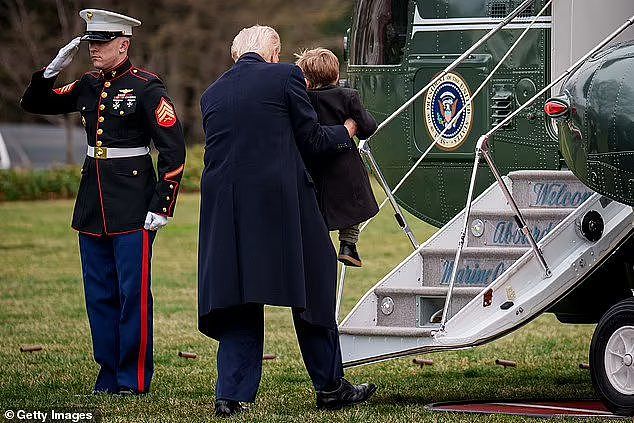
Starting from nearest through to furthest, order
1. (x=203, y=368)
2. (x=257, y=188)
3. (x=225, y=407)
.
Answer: (x=257, y=188)
(x=225, y=407)
(x=203, y=368)

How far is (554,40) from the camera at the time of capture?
24.2ft

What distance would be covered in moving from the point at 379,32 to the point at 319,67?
235 cm

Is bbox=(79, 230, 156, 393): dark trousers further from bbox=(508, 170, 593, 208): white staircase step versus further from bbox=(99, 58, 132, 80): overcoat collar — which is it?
bbox=(508, 170, 593, 208): white staircase step

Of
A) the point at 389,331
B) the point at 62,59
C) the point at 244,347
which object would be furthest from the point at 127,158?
the point at 389,331

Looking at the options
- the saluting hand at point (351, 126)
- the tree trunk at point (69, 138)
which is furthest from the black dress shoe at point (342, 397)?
the tree trunk at point (69, 138)

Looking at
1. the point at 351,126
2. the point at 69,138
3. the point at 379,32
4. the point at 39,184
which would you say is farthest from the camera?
the point at 69,138

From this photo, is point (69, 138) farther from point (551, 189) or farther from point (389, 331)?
point (389, 331)

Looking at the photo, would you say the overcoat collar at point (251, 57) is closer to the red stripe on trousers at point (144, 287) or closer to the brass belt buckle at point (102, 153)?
the brass belt buckle at point (102, 153)

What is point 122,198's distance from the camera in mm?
7039

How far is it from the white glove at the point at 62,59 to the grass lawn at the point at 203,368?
64.0 inches

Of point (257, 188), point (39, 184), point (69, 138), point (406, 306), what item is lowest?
point (69, 138)

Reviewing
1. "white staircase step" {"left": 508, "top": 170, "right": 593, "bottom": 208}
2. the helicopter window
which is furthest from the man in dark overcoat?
the helicopter window
